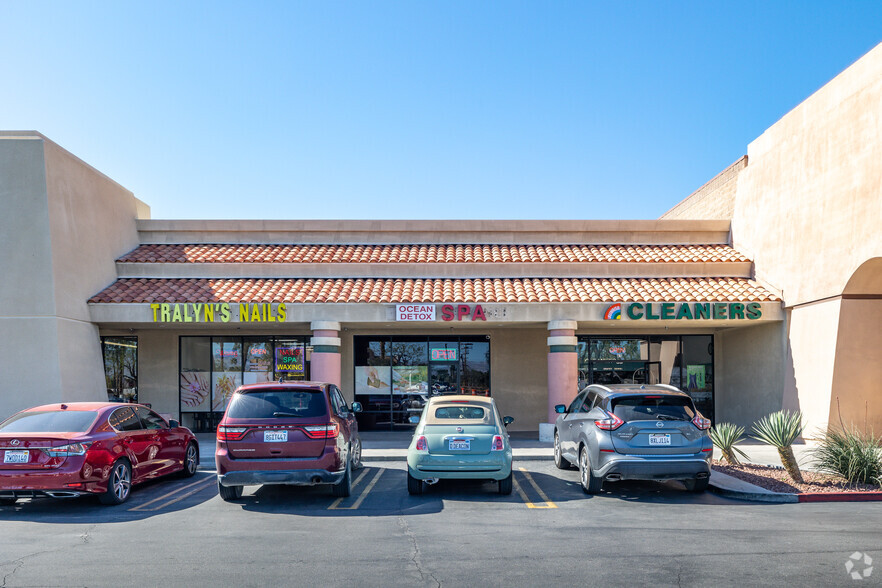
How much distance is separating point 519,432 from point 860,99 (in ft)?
39.8

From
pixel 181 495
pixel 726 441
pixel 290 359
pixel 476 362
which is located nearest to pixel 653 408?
pixel 726 441

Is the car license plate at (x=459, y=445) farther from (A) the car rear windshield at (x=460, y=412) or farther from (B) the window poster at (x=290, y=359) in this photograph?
(B) the window poster at (x=290, y=359)

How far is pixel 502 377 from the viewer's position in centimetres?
2077

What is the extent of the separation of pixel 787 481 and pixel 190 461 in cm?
1032

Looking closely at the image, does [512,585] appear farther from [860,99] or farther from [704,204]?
[704,204]

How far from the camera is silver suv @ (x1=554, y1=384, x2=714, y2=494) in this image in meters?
9.54

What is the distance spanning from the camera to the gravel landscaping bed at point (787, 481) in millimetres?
10048

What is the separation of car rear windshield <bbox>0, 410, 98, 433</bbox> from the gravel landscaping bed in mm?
10283

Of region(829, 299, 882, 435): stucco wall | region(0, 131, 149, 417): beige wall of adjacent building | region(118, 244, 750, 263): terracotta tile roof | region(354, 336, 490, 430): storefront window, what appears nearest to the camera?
region(829, 299, 882, 435): stucco wall

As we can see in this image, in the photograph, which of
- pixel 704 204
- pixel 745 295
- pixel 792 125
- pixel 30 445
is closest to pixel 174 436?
pixel 30 445

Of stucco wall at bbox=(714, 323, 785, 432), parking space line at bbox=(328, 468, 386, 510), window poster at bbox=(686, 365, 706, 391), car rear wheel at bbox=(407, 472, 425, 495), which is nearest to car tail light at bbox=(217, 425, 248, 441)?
parking space line at bbox=(328, 468, 386, 510)

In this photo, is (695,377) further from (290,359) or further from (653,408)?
(290,359)

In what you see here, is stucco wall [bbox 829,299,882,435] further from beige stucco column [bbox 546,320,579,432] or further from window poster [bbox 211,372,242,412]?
window poster [bbox 211,372,242,412]

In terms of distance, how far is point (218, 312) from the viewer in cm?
1720
